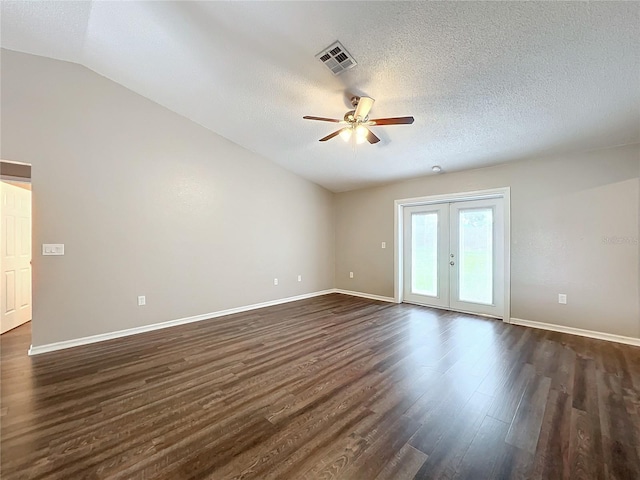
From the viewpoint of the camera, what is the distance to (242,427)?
1.75m

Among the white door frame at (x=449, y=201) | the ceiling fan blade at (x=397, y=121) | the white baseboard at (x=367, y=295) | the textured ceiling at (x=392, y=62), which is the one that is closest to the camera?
the textured ceiling at (x=392, y=62)

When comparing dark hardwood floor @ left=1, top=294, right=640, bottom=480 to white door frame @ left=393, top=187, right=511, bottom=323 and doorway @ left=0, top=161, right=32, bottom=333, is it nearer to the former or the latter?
doorway @ left=0, top=161, right=32, bottom=333

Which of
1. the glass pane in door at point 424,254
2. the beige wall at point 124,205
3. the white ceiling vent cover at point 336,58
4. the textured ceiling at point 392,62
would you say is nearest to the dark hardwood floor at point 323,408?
the beige wall at point 124,205

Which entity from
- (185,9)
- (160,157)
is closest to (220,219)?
(160,157)

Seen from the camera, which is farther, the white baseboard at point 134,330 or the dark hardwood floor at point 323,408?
the white baseboard at point 134,330

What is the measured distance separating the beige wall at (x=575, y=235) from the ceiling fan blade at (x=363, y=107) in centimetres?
277

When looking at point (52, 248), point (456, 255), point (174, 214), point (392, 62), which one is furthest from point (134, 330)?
point (456, 255)

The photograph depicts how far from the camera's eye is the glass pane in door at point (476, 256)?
14.4 feet

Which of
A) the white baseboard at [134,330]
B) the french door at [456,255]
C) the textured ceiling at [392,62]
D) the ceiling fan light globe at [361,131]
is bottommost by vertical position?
the white baseboard at [134,330]

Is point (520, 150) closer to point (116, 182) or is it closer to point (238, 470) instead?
point (238, 470)

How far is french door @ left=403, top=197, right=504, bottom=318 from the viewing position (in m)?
4.32

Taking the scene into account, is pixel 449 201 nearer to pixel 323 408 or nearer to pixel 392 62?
pixel 392 62

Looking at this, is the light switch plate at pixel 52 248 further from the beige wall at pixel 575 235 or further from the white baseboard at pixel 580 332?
the white baseboard at pixel 580 332

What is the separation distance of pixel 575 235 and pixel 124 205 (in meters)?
6.30
